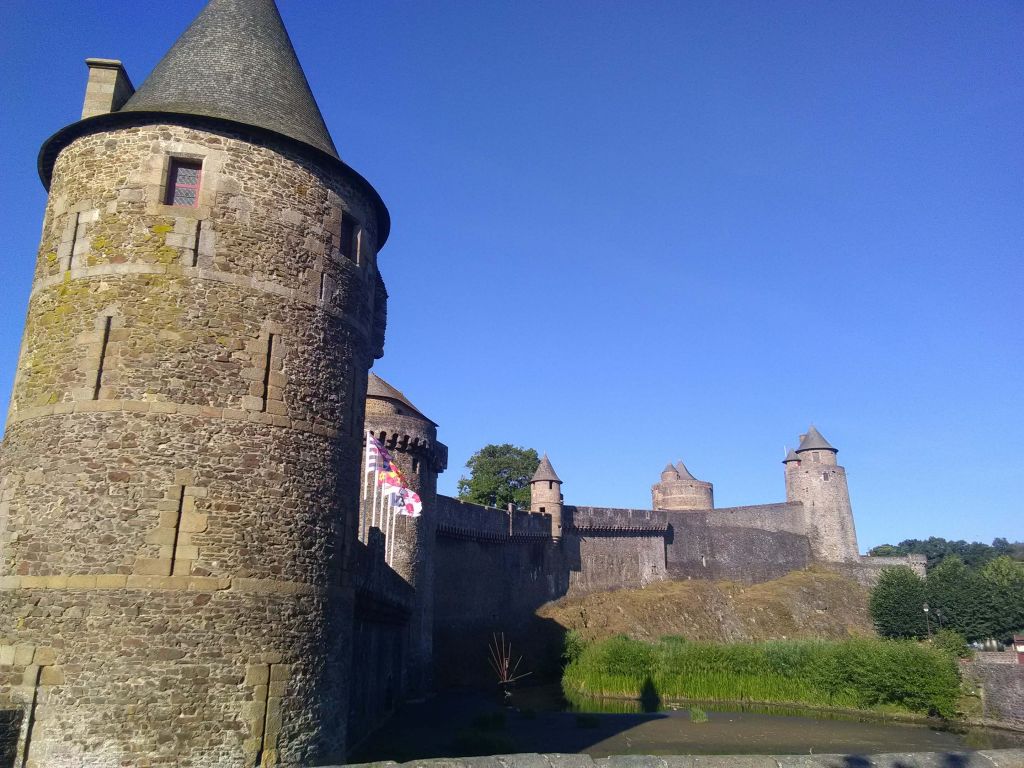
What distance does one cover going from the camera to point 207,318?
32.2ft

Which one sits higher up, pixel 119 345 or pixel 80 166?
pixel 80 166

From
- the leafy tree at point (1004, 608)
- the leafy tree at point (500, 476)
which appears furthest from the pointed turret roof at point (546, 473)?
the leafy tree at point (1004, 608)

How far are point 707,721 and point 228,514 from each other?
22230mm

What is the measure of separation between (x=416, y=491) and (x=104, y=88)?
19.8 meters

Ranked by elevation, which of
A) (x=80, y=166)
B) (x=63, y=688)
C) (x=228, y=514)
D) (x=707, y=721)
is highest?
(x=80, y=166)

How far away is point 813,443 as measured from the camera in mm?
56781

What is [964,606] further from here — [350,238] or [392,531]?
[350,238]

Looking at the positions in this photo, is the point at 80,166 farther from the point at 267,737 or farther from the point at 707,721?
the point at 707,721

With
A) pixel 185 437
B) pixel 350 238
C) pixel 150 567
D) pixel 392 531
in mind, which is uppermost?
pixel 350 238

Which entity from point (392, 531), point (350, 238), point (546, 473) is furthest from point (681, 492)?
point (350, 238)

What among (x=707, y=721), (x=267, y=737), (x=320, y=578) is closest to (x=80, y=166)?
(x=320, y=578)

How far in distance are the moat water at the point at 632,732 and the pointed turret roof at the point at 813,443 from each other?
2942 cm

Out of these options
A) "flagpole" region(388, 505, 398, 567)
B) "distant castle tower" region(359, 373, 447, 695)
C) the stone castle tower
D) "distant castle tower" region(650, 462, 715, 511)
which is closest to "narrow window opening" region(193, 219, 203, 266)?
the stone castle tower

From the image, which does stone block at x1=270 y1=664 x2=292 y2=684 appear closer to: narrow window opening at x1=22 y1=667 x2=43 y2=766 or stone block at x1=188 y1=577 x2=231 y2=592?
stone block at x1=188 y1=577 x2=231 y2=592
